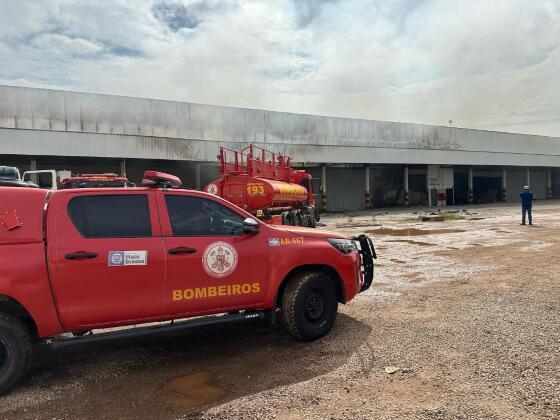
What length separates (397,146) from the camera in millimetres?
38438

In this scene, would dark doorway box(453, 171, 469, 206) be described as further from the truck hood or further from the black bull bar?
the truck hood

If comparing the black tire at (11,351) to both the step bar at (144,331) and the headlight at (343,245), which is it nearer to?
the step bar at (144,331)

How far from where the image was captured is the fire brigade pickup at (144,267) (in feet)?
12.8

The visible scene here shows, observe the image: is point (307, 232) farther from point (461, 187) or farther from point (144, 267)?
point (461, 187)

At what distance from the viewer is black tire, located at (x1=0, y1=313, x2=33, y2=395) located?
381cm

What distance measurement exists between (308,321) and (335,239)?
1.05 meters

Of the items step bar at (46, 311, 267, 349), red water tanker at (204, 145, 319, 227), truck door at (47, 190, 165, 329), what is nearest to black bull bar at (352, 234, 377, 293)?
step bar at (46, 311, 267, 349)

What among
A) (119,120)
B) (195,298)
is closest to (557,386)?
(195,298)

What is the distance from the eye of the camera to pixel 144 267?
4.23 metres

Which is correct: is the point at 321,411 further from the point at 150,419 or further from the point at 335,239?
the point at 335,239

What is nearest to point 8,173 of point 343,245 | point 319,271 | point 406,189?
point 319,271

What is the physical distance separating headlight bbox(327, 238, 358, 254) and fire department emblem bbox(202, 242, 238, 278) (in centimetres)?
130

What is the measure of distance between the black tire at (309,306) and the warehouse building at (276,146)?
1840cm

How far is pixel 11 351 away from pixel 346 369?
308 centimetres
